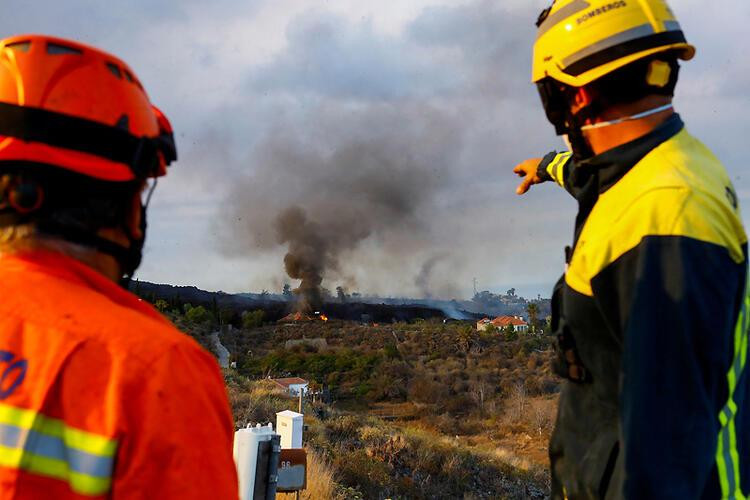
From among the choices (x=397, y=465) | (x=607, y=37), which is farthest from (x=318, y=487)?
(x=607, y=37)

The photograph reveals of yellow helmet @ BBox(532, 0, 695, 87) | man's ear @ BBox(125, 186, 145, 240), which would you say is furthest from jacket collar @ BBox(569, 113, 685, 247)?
man's ear @ BBox(125, 186, 145, 240)

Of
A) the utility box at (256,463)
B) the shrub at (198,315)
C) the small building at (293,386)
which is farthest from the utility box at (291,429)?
the shrub at (198,315)

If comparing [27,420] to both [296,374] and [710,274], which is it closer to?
[710,274]

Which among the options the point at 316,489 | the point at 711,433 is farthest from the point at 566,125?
the point at 316,489

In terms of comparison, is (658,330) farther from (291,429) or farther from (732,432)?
(291,429)

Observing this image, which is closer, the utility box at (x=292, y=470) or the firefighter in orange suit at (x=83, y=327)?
the firefighter in orange suit at (x=83, y=327)

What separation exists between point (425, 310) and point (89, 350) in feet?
207

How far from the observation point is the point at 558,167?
9.15 feet

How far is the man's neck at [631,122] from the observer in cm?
179

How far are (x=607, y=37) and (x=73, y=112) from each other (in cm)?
145

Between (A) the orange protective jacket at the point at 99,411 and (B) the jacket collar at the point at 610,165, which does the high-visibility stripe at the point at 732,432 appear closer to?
(B) the jacket collar at the point at 610,165

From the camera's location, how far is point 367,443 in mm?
9602

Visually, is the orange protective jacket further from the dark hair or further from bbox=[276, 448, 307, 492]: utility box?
bbox=[276, 448, 307, 492]: utility box

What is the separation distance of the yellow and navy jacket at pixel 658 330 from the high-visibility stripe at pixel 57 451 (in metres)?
1.14
